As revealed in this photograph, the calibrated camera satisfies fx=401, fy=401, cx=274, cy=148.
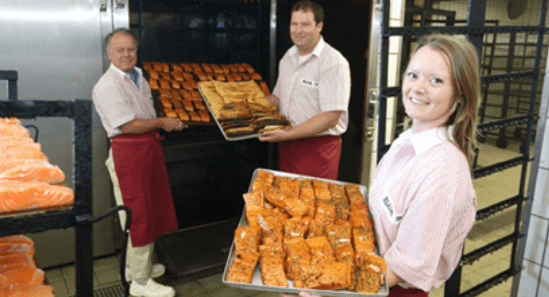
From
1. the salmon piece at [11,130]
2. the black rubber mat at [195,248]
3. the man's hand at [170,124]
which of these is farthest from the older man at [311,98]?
the salmon piece at [11,130]

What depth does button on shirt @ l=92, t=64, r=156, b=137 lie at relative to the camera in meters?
2.61

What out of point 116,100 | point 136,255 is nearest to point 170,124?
point 116,100

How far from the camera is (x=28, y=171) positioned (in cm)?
122

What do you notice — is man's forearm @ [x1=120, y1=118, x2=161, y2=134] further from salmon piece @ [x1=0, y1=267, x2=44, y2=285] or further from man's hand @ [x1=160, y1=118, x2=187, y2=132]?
salmon piece @ [x1=0, y1=267, x2=44, y2=285]

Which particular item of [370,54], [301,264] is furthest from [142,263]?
[370,54]

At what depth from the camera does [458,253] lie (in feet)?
4.50

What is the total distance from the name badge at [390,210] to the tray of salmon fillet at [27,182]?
98 cm

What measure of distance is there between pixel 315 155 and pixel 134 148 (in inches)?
49.4

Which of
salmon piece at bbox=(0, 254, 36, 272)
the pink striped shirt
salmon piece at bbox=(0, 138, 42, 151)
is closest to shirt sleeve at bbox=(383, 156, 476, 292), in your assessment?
the pink striped shirt

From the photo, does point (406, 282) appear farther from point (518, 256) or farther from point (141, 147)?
point (141, 147)

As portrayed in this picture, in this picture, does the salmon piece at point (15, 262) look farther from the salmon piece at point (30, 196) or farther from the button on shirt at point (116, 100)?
the button on shirt at point (116, 100)

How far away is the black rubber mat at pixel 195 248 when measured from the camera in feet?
10.7

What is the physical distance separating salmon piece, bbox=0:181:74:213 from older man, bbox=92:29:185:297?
1587 millimetres

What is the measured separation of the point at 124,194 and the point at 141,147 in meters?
0.34
